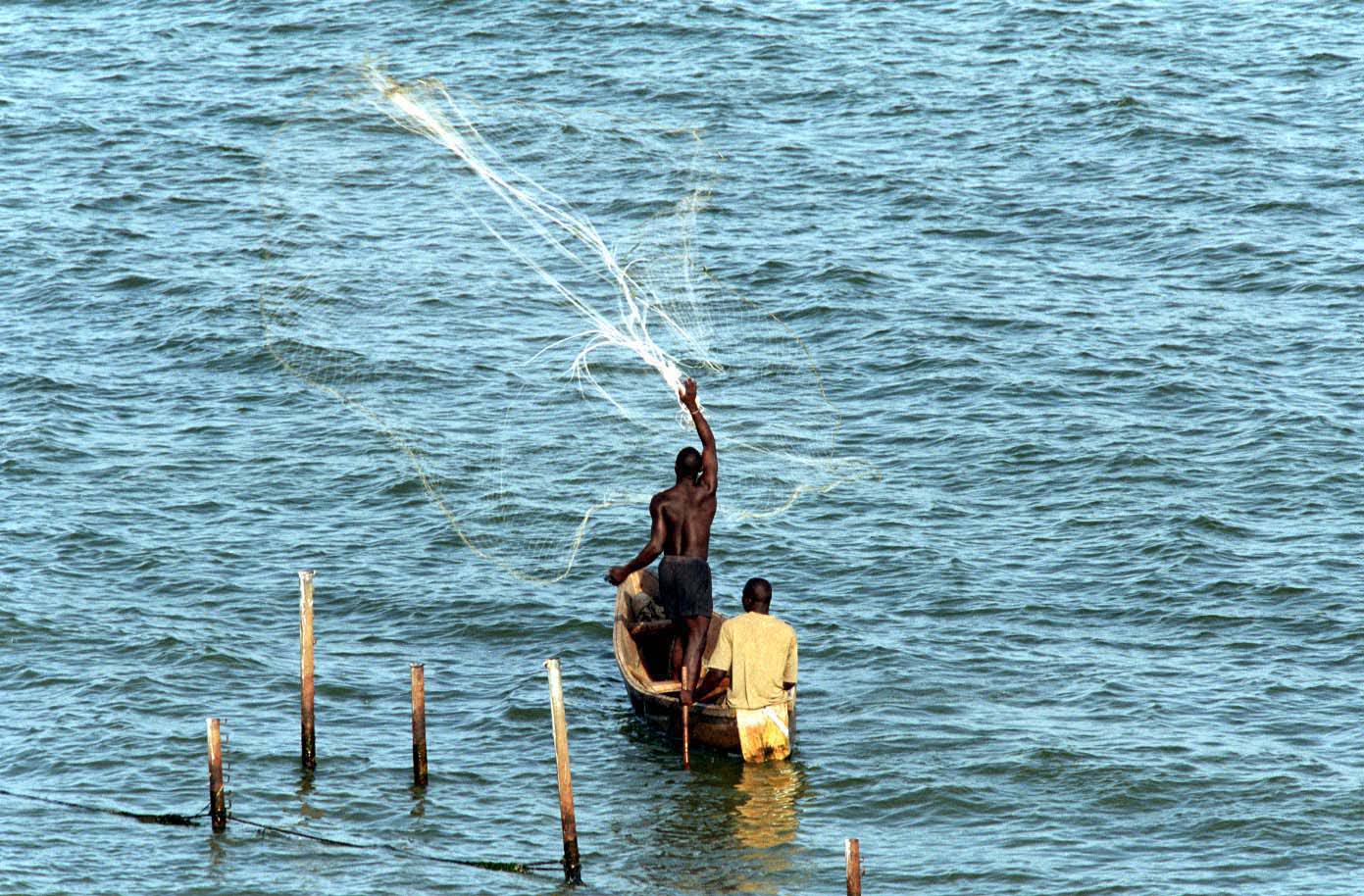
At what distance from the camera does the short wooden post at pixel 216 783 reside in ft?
44.8

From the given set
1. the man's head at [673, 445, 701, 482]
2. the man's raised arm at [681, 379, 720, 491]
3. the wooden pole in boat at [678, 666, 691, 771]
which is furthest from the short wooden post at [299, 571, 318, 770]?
the man's raised arm at [681, 379, 720, 491]

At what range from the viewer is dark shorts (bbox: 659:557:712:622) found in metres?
15.4

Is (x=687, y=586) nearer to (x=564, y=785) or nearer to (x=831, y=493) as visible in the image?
(x=564, y=785)

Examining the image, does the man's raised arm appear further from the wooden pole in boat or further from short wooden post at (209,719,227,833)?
short wooden post at (209,719,227,833)

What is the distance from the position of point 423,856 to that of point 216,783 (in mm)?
1532

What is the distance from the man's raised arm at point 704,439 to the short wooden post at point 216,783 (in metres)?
4.04

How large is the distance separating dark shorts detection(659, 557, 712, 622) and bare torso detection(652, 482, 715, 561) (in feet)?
0.34

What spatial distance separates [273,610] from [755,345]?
869 centimetres

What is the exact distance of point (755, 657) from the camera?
14812mm

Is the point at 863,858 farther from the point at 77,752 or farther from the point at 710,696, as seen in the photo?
the point at 77,752

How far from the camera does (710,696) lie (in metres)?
15.3

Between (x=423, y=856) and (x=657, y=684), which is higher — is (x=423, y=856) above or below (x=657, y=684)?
below

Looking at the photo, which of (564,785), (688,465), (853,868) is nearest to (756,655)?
(688,465)

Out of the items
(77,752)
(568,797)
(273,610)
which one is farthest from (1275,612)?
(77,752)
